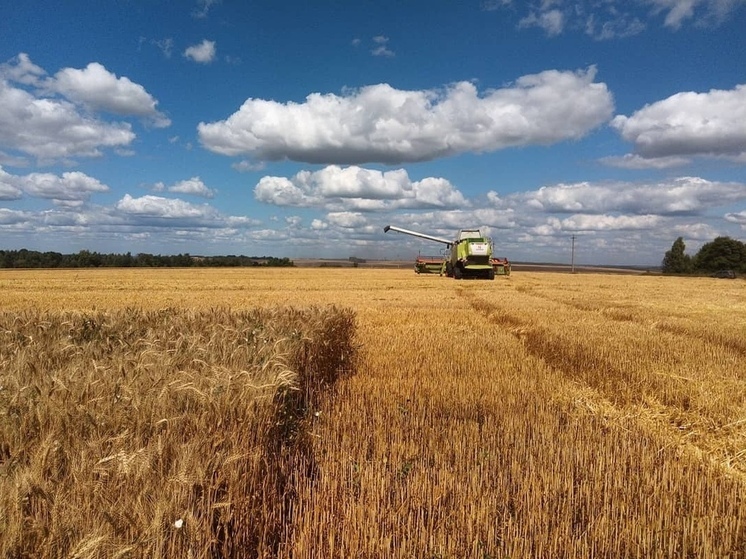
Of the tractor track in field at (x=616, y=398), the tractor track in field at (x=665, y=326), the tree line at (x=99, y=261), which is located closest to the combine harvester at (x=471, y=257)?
the tractor track in field at (x=665, y=326)

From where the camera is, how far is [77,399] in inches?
120

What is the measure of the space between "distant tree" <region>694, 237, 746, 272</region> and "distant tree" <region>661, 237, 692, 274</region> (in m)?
5.41

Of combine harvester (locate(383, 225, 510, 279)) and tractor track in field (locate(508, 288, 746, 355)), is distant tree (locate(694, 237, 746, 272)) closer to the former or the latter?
combine harvester (locate(383, 225, 510, 279))

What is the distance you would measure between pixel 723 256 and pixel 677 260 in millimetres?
15011

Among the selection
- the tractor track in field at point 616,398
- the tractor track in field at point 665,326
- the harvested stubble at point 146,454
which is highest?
the harvested stubble at point 146,454

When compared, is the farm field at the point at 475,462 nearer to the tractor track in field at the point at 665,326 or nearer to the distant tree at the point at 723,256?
the tractor track in field at the point at 665,326

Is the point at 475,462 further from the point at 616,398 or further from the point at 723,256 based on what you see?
the point at 723,256

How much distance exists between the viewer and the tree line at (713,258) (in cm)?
9200

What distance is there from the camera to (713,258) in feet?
315

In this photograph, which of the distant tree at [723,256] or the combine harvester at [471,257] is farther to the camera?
the distant tree at [723,256]

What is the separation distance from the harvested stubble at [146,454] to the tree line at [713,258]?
110284 mm

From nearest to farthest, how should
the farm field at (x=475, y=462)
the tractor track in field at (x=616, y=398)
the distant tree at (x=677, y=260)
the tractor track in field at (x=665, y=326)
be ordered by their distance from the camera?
the farm field at (x=475, y=462) < the tractor track in field at (x=616, y=398) < the tractor track in field at (x=665, y=326) < the distant tree at (x=677, y=260)

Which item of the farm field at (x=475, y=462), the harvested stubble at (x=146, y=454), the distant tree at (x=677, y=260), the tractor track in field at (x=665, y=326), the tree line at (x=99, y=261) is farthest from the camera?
the distant tree at (x=677, y=260)

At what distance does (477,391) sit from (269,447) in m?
3.66
